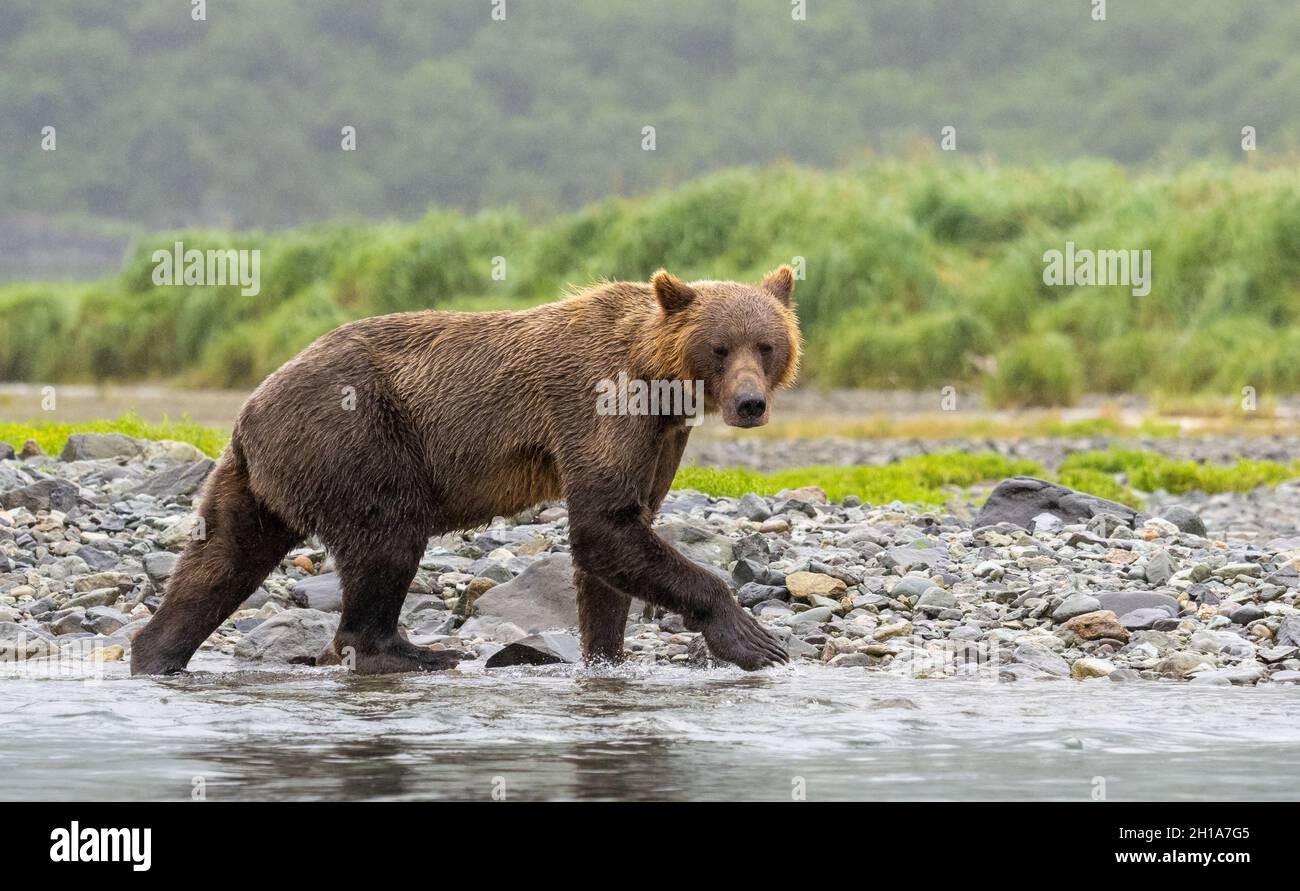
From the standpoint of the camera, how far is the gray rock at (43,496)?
37.1 ft

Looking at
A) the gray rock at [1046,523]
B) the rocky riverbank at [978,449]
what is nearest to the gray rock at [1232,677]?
the gray rock at [1046,523]

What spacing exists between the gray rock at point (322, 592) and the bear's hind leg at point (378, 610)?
Result: 112cm

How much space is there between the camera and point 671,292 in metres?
8.22

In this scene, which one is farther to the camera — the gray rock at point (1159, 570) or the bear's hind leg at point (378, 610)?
the gray rock at point (1159, 570)

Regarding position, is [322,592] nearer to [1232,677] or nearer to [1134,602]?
[1134,602]

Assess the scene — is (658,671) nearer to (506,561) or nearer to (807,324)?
(506,561)

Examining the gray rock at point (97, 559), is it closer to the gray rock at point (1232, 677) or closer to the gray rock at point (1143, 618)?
the gray rock at point (1143, 618)

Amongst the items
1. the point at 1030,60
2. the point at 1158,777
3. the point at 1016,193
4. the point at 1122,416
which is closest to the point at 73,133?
the point at 1030,60

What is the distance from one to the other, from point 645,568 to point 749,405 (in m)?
0.80

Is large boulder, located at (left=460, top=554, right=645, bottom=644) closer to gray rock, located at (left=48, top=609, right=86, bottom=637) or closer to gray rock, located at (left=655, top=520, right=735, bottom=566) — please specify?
gray rock, located at (left=655, top=520, right=735, bottom=566)

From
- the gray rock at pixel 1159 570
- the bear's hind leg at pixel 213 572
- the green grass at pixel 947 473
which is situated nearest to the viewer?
the bear's hind leg at pixel 213 572

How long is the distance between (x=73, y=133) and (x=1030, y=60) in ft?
100

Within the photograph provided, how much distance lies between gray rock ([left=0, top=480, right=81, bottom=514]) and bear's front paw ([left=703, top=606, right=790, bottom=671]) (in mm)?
4915

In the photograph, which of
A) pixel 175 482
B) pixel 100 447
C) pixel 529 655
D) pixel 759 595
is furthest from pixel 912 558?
pixel 100 447
